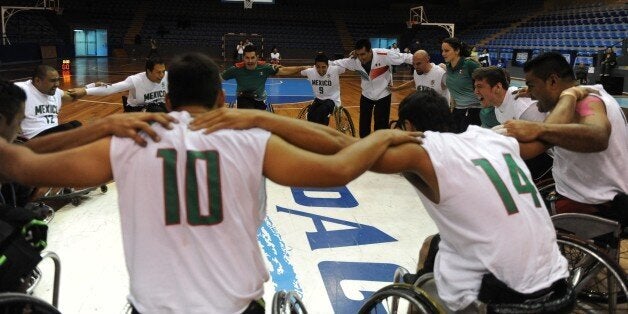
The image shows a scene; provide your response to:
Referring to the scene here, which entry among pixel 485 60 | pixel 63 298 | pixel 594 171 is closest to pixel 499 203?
pixel 594 171

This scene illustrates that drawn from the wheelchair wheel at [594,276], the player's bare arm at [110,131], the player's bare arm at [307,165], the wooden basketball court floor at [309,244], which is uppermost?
the player's bare arm at [110,131]

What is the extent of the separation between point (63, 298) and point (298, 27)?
92.6ft

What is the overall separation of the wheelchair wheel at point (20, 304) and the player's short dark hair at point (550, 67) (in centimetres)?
253

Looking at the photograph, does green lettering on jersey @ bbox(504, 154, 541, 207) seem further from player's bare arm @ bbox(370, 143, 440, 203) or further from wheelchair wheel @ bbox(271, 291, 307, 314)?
wheelchair wheel @ bbox(271, 291, 307, 314)

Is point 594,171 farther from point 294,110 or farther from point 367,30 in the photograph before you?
point 367,30

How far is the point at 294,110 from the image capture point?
1048 cm

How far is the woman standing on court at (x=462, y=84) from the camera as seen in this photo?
5.63m

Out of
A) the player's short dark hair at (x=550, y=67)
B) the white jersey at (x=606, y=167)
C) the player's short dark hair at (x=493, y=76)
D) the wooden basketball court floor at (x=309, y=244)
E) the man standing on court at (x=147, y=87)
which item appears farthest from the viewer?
the man standing on court at (x=147, y=87)

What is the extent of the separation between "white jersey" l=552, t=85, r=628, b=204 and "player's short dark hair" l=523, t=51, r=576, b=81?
18cm

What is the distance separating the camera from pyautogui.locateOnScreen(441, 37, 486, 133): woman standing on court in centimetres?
563

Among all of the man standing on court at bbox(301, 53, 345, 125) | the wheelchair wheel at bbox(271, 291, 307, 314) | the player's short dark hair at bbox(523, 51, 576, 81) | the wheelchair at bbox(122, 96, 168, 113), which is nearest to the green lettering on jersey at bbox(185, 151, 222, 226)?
the wheelchair wheel at bbox(271, 291, 307, 314)

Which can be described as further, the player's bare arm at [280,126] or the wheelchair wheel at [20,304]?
the wheelchair wheel at [20,304]

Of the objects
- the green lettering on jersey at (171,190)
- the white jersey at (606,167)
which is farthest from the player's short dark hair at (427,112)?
the white jersey at (606,167)

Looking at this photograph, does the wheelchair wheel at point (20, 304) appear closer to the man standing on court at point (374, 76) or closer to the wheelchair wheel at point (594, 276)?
the wheelchair wheel at point (594, 276)
